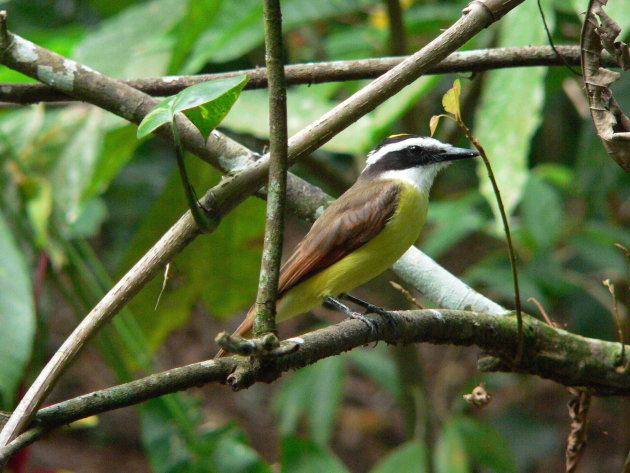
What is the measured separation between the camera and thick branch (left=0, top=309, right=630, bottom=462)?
48.9 inches

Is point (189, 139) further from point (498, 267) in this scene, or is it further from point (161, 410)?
point (498, 267)

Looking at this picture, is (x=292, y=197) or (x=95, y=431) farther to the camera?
(x=95, y=431)

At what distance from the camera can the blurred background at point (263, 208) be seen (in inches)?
109

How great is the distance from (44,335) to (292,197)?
1.36 metres

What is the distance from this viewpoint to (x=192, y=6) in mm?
2822

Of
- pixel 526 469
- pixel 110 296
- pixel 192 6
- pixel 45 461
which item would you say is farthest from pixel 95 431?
pixel 110 296

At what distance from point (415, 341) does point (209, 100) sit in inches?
32.8

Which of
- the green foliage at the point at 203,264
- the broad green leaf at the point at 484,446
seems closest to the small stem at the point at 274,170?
the green foliage at the point at 203,264

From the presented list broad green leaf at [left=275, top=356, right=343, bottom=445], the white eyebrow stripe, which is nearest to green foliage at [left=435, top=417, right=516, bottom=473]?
broad green leaf at [left=275, top=356, right=343, bottom=445]

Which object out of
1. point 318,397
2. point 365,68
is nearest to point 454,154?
point 365,68

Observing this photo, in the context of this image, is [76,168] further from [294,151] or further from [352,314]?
[294,151]

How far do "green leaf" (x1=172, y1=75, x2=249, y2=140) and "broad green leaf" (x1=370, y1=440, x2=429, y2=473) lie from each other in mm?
2657

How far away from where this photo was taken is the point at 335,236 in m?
2.47

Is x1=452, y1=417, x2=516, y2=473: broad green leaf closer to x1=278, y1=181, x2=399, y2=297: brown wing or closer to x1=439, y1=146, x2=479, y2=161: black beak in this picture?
x1=439, y1=146, x2=479, y2=161: black beak
